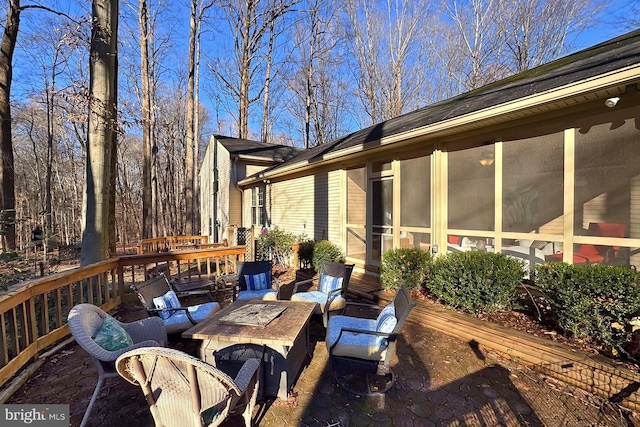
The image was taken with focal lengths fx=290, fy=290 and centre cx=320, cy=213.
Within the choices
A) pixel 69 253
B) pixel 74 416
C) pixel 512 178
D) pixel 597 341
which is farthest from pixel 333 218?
pixel 69 253

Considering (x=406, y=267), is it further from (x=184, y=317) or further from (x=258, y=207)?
(x=258, y=207)

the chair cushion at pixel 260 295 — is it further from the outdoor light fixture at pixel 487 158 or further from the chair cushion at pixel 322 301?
the outdoor light fixture at pixel 487 158

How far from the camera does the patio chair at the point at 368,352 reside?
2.83 metres

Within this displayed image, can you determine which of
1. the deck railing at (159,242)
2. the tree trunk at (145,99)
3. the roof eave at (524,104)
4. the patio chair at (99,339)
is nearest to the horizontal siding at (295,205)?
the roof eave at (524,104)

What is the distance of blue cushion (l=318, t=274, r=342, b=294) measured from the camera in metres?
4.77

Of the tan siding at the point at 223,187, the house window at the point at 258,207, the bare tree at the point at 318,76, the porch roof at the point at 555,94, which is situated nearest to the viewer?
the porch roof at the point at 555,94

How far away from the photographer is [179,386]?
192cm

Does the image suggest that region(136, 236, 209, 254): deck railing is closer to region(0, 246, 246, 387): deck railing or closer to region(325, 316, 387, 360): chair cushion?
region(0, 246, 246, 387): deck railing

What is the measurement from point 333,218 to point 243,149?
811 centimetres

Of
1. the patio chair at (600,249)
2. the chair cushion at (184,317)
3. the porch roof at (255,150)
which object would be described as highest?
the porch roof at (255,150)

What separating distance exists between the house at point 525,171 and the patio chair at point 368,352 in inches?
105

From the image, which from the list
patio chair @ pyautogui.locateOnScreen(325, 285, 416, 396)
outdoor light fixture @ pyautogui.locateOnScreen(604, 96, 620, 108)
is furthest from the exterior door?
outdoor light fixture @ pyautogui.locateOnScreen(604, 96, 620, 108)

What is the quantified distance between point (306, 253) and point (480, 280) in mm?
4669

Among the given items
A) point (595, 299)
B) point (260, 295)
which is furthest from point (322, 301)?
point (595, 299)
